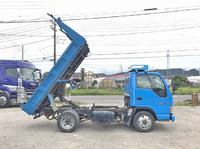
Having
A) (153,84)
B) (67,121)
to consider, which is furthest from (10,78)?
(153,84)

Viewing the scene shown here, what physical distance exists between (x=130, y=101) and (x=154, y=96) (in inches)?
33.4

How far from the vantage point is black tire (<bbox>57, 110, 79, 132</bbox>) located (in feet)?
19.4

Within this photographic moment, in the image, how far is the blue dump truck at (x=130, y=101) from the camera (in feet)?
19.4

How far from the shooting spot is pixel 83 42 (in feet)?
20.3

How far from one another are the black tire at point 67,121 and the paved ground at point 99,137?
209mm

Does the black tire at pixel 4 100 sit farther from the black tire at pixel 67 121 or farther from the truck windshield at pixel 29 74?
the black tire at pixel 67 121

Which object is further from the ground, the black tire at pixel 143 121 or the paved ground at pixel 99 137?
the black tire at pixel 143 121

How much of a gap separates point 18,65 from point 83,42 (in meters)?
7.70

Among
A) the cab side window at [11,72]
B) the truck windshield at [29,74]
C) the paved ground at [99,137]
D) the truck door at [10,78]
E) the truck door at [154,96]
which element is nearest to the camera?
the paved ground at [99,137]

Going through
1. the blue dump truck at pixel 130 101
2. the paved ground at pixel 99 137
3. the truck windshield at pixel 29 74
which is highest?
the truck windshield at pixel 29 74

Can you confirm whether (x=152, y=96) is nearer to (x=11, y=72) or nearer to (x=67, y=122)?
(x=67, y=122)

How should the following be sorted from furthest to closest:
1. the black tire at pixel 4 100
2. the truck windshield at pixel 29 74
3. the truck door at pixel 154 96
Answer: the truck windshield at pixel 29 74, the black tire at pixel 4 100, the truck door at pixel 154 96

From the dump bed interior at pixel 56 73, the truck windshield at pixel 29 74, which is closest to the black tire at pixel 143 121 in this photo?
the dump bed interior at pixel 56 73

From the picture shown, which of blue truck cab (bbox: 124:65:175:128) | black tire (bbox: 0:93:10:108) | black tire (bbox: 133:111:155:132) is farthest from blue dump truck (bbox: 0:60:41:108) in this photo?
black tire (bbox: 133:111:155:132)
